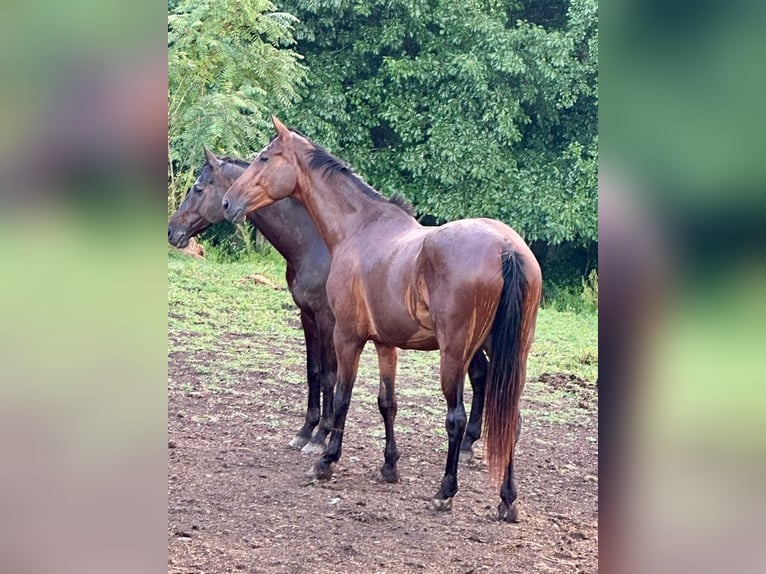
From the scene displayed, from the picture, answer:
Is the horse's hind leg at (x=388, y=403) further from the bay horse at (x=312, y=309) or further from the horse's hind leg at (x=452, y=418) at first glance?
the bay horse at (x=312, y=309)

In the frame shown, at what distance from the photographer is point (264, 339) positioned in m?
10.1

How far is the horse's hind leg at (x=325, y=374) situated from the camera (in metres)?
5.86

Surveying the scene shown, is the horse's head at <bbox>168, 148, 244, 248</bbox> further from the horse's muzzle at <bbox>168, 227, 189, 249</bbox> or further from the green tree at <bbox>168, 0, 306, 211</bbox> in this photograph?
the green tree at <bbox>168, 0, 306, 211</bbox>

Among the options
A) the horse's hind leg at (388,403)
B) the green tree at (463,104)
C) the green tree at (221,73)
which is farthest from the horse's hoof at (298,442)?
the green tree at (463,104)

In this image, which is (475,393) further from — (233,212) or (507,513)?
(233,212)

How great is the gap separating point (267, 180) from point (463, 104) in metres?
9.30

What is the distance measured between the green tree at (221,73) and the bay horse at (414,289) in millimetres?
6948

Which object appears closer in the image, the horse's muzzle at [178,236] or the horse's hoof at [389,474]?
the horse's hoof at [389,474]

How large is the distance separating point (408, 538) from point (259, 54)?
413 inches

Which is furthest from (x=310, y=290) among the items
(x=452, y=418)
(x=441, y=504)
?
(x=441, y=504)

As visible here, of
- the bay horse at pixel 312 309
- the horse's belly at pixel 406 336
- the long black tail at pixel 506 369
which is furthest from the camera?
the bay horse at pixel 312 309
